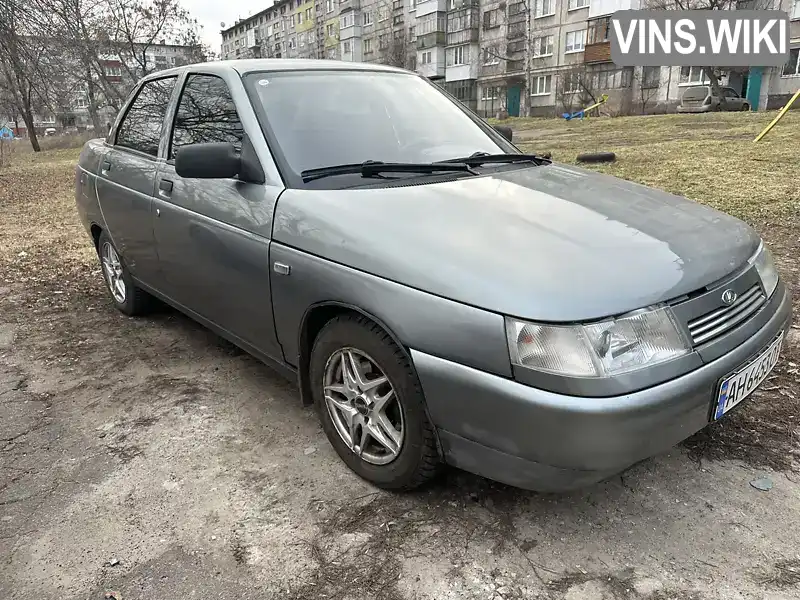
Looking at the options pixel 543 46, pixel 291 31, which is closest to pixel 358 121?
pixel 543 46

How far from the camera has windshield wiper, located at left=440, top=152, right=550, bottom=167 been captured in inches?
117

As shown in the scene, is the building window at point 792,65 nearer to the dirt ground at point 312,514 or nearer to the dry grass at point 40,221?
the dry grass at point 40,221

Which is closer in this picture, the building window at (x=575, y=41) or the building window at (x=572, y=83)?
the building window at (x=572, y=83)

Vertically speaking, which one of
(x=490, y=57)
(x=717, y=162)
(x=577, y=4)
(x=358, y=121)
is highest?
(x=577, y=4)

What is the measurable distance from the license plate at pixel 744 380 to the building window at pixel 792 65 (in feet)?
116

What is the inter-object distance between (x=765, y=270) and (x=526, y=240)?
1.13 metres

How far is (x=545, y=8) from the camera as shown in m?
39.7

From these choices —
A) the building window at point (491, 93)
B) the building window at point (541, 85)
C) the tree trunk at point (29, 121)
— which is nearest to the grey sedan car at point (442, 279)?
the tree trunk at point (29, 121)

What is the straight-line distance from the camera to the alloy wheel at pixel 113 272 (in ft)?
14.7

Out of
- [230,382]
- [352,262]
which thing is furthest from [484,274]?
[230,382]

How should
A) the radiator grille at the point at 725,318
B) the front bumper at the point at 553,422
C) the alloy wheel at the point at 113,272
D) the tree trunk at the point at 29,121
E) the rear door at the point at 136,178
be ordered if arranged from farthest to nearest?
1. the tree trunk at the point at 29,121
2. the alloy wheel at the point at 113,272
3. the rear door at the point at 136,178
4. the radiator grille at the point at 725,318
5. the front bumper at the point at 553,422

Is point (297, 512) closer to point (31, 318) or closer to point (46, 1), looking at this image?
point (31, 318)

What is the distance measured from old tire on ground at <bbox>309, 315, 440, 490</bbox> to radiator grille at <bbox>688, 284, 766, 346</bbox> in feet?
3.13

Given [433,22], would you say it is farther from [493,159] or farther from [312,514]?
[312,514]
